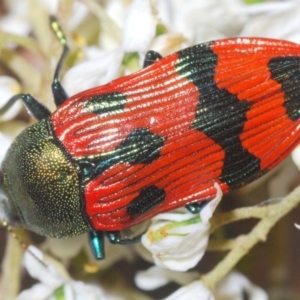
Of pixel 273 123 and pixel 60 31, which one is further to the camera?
pixel 60 31

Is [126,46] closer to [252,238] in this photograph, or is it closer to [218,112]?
[218,112]

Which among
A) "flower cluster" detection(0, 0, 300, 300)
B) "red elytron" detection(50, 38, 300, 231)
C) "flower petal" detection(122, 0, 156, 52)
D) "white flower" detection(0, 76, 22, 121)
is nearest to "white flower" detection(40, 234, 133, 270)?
"flower cluster" detection(0, 0, 300, 300)

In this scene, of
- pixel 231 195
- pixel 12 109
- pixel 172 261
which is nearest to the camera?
pixel 172 261

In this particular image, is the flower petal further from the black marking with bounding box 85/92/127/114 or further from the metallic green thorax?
the metallic green thorax

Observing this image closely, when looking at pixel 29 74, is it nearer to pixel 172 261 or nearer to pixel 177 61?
pixel 177 61

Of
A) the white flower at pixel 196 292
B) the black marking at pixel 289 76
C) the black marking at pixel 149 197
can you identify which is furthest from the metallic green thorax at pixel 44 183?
the black marking at pixel 289 76

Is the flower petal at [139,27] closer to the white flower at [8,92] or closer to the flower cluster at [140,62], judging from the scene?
the flower cluster at [140,62]

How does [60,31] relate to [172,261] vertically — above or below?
above

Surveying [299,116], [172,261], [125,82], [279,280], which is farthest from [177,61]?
[279,280]
